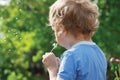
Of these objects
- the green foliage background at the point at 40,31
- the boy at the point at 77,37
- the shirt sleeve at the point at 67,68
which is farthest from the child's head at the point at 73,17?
the green foliage background at the point at 40,31

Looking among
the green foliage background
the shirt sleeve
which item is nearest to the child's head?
the shirt sleeve

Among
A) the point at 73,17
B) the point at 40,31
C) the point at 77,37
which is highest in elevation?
the point at 73,17

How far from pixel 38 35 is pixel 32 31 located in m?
0.24

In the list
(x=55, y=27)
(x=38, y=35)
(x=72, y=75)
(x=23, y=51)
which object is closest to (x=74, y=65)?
(x=72, y=75)

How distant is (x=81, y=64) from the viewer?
9.37ft

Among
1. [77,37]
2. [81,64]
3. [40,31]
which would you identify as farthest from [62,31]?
[40,31]

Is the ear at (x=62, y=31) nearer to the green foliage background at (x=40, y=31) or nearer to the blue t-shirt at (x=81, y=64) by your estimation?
the blue t-shirt at (x=81, y=64)

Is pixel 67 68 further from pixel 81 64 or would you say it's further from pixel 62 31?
pixel 62 31

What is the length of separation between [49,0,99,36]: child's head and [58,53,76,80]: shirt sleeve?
154 millimetres

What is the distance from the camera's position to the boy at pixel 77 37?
287 centimetres

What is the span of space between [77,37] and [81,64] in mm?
160

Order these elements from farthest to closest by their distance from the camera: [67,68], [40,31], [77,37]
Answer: [40,31] < [77,37] < [67,68]

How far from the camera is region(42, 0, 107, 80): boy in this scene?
2867 mm

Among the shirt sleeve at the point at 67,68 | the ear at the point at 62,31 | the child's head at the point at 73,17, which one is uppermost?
the child's head at the point at 73,17
